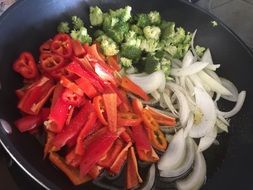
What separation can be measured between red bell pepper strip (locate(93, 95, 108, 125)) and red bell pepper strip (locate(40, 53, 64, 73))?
178 millimetres

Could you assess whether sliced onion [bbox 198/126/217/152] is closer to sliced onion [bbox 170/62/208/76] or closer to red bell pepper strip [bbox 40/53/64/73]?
sliced onion [bbox 170/62/208/76]

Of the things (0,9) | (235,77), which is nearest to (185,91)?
(235,77)

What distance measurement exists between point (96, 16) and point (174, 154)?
0.60m

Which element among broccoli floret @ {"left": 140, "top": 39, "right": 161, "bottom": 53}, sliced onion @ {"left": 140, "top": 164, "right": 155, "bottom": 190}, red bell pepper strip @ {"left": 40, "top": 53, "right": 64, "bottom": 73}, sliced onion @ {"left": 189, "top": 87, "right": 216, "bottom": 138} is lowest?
sliced onion @ {"left": 189, "top": 87, "right": 216, "bottom": 138}

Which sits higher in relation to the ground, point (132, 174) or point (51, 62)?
point (51, 62)

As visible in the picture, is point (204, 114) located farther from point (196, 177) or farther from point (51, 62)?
point (51, 62)

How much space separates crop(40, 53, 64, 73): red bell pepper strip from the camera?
51.4 inches

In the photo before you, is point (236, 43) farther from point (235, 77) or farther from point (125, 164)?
point (125, 164)

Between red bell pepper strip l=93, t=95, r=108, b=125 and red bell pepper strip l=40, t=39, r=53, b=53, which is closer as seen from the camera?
red bell pepper strip l=93, t=95, r=108, b=125

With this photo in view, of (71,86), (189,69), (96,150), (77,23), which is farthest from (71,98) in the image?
(189,69)

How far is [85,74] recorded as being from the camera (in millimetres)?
1264

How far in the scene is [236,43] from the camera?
1.57m

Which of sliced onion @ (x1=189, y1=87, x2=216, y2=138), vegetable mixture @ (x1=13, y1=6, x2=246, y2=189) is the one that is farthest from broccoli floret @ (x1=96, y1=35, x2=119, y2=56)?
sliced onion @ (x1=189, y1=87, x2=216, y2=138)

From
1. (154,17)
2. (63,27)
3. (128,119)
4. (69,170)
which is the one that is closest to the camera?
(69,170)
